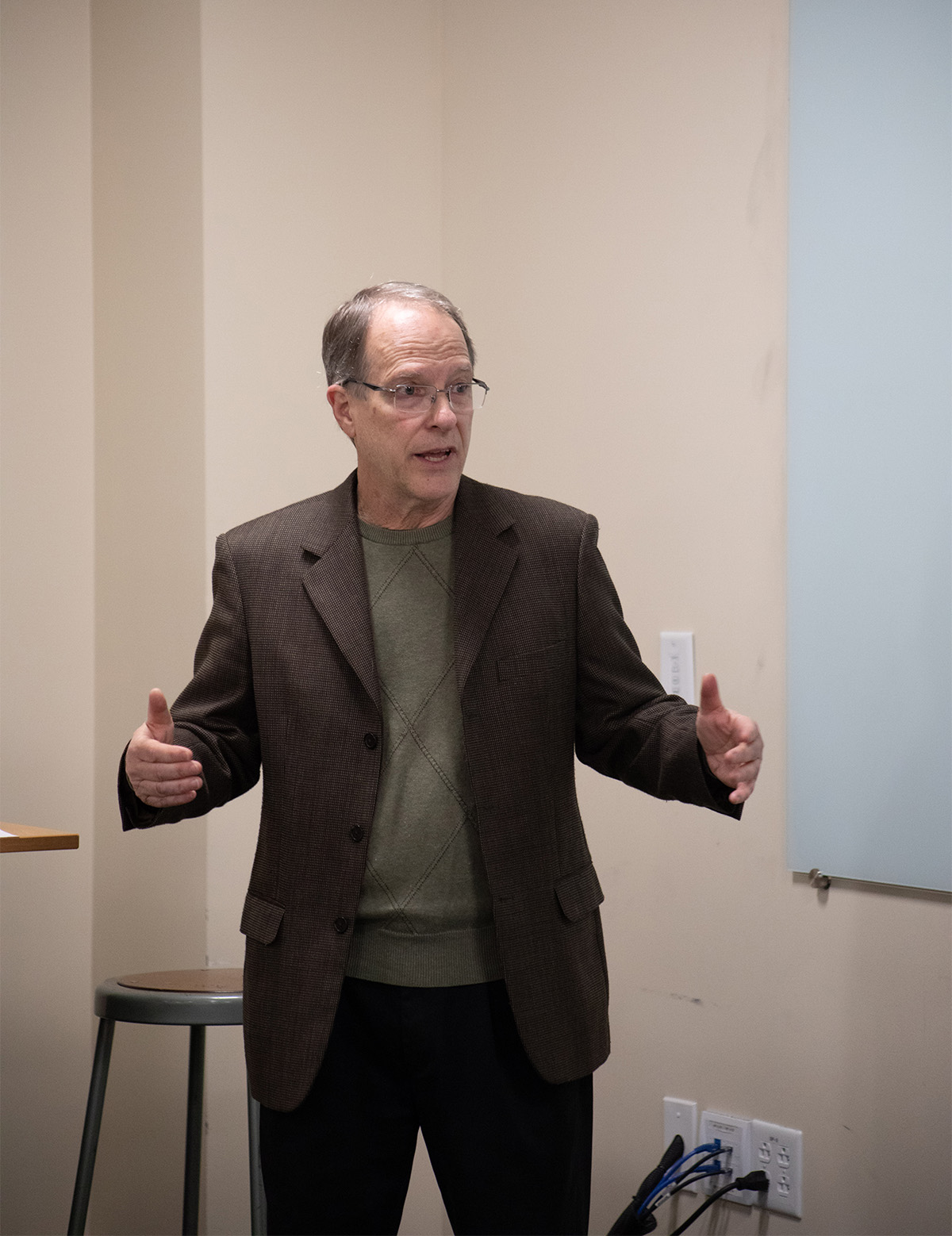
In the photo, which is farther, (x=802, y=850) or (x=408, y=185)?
(x=408, y=185)

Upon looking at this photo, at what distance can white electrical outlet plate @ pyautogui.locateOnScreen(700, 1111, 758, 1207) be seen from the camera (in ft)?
7.10

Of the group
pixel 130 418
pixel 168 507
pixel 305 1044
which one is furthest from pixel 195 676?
pixel 130 418

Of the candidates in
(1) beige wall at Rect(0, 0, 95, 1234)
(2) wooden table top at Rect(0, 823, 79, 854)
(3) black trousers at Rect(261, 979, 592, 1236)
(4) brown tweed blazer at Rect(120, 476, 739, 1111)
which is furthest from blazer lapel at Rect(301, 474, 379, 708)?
(1) beige wall at Rect(0, 0, 95, 1234)

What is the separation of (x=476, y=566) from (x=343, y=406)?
299mm

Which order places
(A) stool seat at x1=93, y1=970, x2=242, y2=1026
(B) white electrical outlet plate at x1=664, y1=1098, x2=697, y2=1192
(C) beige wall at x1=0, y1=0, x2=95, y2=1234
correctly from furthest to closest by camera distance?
(C) beige wall at x1=0, y1=0, x2=95, y2=1234
(B) white electrical outlet plate at x1=664, y1=1098, x2=697, y2=1192
(A) stool seat at x1=93, y1=970, x2=242, y2=1026

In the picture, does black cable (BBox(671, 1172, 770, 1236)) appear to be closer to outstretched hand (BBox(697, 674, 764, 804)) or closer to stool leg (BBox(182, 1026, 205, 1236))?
stool leg (BBox(182, 1026, 205, 1236))

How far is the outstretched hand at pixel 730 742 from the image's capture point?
1.30 metres

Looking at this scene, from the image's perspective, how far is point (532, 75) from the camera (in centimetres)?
257

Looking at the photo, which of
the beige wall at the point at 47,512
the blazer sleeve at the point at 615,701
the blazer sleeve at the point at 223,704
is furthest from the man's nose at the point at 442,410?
the beige wall at the point at 47,512

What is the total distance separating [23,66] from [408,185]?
860 mm

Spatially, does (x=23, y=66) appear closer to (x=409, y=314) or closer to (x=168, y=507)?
(x=168, y=507)

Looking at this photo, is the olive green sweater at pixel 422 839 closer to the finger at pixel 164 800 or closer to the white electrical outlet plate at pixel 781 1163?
the finger at pixel 164 800

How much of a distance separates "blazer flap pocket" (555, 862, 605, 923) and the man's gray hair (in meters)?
0.67

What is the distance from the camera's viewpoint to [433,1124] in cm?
140
